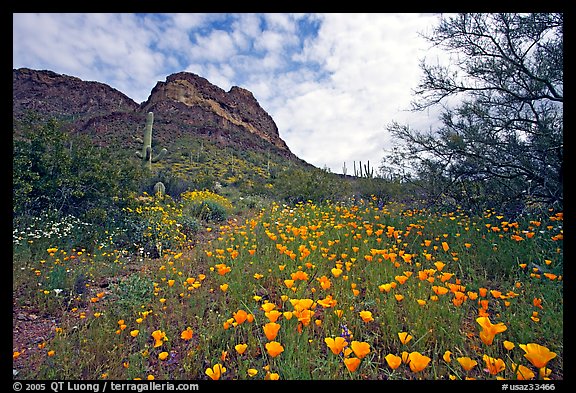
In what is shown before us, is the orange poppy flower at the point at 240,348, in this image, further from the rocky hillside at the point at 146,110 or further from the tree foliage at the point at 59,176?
the rocky hillside at the point at 146,110

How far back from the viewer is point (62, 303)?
3.16m

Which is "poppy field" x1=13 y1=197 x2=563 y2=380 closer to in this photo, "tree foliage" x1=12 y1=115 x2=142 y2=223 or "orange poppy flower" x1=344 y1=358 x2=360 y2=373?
"orange poppy flower" x1=344 y1=358 x2=360 y2=373

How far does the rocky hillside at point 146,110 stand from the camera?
28797mm

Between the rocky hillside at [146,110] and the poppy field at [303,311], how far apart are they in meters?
22.0

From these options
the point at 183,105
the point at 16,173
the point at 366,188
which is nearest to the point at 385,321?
the point at 16,173

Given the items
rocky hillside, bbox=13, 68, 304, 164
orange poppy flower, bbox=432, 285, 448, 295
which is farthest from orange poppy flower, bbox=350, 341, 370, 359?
rocky hillside, bbox=13, 68, 304, 164

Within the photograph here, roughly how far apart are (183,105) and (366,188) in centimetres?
3900

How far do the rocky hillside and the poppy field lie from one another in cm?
2203

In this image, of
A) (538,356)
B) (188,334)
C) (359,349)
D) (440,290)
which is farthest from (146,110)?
(538,356)

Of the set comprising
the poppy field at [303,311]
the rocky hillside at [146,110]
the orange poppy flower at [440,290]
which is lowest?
the poppy field at [303,311]

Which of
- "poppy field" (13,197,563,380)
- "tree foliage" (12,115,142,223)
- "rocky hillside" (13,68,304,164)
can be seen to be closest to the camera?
"poppy field" (13,197,563,380)

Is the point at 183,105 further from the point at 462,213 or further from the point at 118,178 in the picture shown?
the point at 462,213

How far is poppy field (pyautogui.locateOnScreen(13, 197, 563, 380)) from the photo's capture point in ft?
5.68

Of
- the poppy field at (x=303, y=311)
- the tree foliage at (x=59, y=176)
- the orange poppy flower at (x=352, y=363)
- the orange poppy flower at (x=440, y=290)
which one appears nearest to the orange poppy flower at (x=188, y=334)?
the poppy field at (x=303, y=311)
